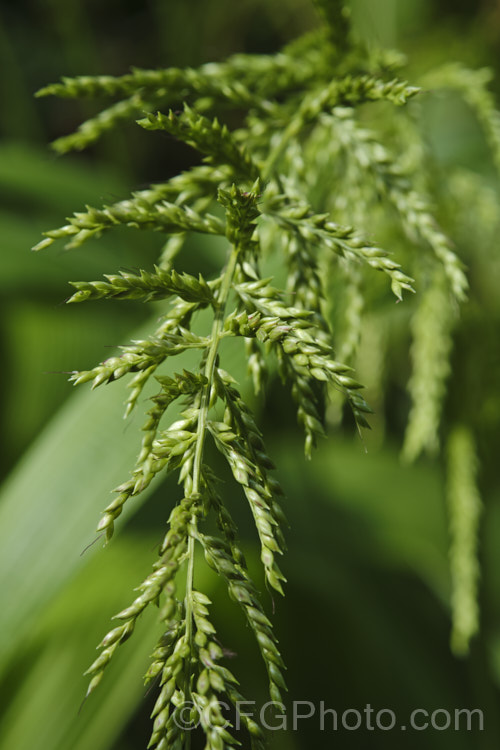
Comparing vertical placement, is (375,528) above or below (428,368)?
below

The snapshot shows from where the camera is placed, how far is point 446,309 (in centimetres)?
91

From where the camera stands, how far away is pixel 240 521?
1444 millimetres

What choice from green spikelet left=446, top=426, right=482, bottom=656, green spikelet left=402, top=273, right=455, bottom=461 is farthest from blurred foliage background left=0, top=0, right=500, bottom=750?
green spikelet left=402, top=273, right=455, bottom=461

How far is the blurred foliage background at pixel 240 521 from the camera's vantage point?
81cm

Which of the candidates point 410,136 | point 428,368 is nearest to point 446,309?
point 428,368

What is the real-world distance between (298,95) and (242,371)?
0.37m

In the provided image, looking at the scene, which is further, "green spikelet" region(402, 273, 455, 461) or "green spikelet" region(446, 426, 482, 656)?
"green spikelet" region(446, 426, 482, 656)

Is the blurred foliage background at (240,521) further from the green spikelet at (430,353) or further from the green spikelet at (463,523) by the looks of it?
the green spikelet at (430,353)

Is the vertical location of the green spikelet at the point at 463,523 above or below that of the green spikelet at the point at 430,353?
below

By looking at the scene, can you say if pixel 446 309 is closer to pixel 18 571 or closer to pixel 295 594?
pixel 18 571

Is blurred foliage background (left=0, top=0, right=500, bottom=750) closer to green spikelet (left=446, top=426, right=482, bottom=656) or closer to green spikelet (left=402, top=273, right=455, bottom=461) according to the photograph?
green spikelet (left=446, top=426, right=482, bottom=656)

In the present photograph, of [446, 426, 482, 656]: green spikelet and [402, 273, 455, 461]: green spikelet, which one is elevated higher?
[402, 273, 455, 461]: green spikelet

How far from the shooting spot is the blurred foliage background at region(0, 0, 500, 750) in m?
0.81

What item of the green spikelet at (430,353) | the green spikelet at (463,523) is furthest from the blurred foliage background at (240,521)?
the green spikelet at (430,353)
